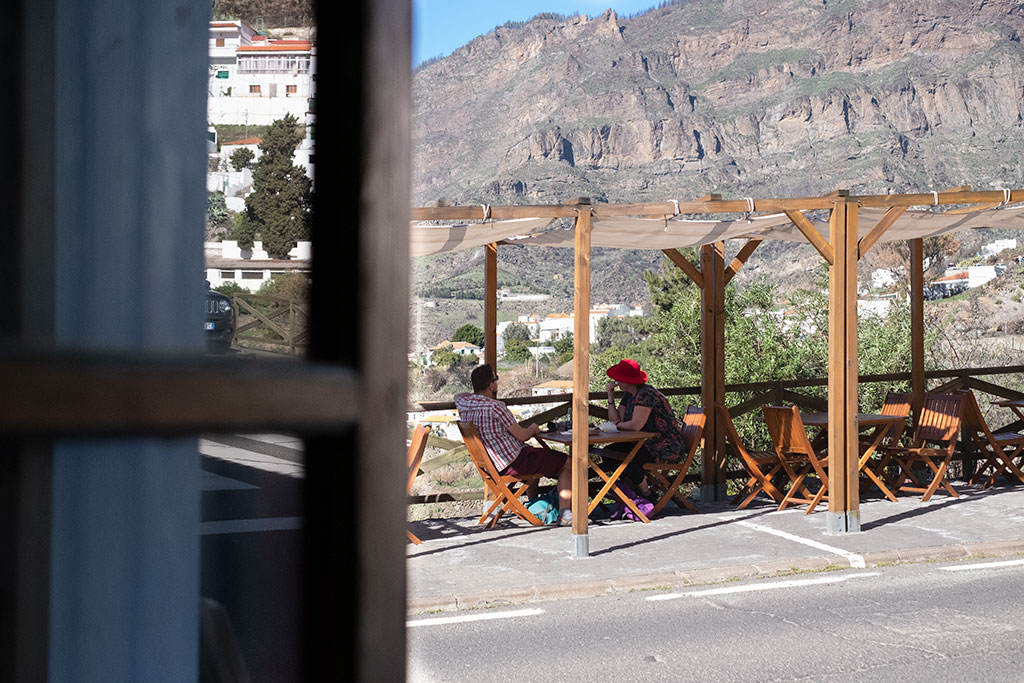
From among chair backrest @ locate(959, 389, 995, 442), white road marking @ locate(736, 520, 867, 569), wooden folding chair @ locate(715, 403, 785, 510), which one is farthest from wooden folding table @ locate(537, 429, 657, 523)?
chair backrest @ locate(959, 389, 995, 442)

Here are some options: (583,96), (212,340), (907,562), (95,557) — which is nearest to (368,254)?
(212,340)

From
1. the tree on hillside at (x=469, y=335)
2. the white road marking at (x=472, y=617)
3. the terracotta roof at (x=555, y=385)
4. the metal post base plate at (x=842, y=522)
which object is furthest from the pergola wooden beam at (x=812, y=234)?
the tree on hillside at (x=469, y=335)

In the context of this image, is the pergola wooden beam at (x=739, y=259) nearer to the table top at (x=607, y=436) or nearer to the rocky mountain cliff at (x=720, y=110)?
the table top at (x=607, y=436)

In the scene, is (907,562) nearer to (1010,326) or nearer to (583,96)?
(1010,326)

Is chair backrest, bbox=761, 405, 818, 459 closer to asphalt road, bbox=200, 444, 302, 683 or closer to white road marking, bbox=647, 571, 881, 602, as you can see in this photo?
white road marking, bbox=647, 571, 881, 602

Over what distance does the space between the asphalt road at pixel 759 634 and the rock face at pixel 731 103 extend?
6159 cm

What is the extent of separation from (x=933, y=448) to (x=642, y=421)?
2.88m

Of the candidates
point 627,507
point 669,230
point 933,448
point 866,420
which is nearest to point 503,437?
point 627,507

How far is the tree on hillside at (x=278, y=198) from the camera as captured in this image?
3.56 ft

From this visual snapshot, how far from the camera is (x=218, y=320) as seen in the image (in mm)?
1167

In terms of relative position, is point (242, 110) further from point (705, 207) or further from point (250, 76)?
point (705, 207)

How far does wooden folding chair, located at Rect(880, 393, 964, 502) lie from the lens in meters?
8.63

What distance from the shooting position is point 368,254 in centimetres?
97

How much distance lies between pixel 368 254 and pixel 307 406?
0.52ft
